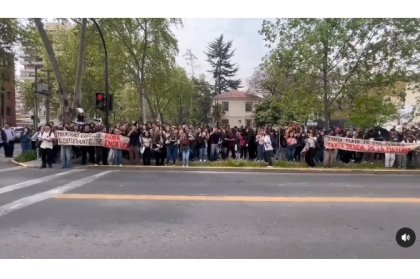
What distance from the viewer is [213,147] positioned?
51.9 feet

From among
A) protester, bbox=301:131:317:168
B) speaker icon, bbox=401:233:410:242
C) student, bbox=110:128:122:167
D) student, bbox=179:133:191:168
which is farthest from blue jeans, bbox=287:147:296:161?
speaker icon, bbox=401:233:410:242

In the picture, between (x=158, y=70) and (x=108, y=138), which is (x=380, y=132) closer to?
(x=108, y=138)

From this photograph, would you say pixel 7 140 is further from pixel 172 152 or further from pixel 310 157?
pixel 310 157

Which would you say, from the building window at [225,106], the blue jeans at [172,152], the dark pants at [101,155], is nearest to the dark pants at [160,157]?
the blue jeans at [172,152]

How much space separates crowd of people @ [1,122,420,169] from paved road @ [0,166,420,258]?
12.1 feet

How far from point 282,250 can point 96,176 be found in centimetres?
809

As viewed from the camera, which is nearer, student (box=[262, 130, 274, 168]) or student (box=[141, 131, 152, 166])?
student (box=[141, 131, 152, 166])

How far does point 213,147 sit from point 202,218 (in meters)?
9.31

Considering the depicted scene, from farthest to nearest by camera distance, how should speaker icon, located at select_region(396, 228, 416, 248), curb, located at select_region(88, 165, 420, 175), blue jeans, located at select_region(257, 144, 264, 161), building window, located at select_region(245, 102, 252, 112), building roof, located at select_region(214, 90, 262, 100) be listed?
1. building roof, located at select_region(214, 90, 262, 100)
2. building window, located at select_region(245, 102, 252, 112)
3. blue jeans, located at select_region(257, 144, 264, 161)
4. curb, located at select_region(88, 165, 420, 175)
5. speaker icon, located at select_region(396, 228, 416, 248)

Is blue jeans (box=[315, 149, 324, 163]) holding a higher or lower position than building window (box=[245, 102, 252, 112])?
lower

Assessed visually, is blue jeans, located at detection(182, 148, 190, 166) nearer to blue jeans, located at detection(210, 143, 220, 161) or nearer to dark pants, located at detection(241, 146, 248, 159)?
blue jeans, located at detection(210, 143, 220, 161)

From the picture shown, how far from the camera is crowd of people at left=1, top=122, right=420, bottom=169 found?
14570 millimetres

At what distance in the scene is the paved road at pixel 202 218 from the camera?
16.3 feet

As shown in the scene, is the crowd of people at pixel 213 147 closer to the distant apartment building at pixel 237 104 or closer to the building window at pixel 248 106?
the distant apartment building at pixel 237 104
